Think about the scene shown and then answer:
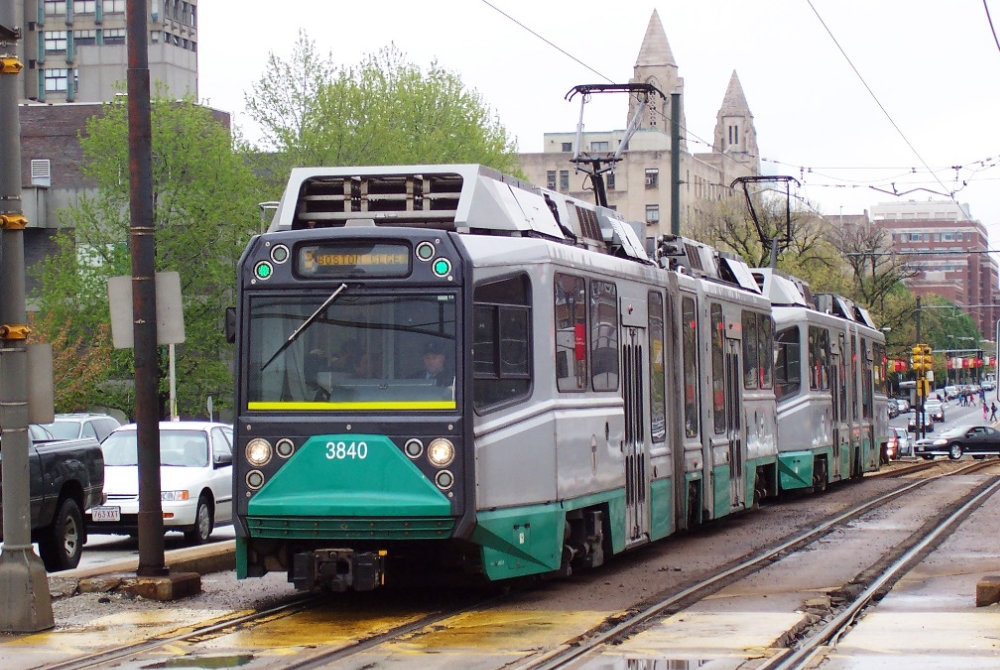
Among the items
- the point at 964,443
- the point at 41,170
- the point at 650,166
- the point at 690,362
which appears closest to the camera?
the point at 690,362

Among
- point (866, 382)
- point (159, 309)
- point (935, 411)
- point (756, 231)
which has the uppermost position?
point (756, 231)

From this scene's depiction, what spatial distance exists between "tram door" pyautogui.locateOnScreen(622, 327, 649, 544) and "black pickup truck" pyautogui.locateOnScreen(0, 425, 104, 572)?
5805mm

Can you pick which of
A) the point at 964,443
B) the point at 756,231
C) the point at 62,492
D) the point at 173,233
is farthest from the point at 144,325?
the point at 756,231

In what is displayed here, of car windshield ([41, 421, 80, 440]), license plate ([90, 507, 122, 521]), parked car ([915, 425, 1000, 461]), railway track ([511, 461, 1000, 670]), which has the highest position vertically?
car windshield ([41, 421, 80, 440])

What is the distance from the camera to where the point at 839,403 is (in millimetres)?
29516

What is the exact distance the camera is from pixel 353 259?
38.4ft

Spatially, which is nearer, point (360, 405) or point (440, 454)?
point (440, 454)

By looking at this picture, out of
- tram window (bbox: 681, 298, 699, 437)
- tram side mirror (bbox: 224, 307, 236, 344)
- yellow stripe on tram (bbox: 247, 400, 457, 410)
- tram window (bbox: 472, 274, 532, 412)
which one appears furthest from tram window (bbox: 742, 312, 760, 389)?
yellow stripe on tram (bbox: 247, 400, 457, 410)

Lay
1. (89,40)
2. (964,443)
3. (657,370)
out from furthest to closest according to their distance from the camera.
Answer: (89,40)
(964,443)
(657,370)

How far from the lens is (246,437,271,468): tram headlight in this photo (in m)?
11.6

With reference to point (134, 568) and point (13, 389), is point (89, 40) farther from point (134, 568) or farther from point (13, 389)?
point (13, 389)

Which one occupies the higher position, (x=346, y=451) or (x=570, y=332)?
(x=570, y=332)

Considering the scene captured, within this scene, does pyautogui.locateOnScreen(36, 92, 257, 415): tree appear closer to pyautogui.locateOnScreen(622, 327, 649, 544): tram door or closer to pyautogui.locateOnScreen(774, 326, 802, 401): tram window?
pyautogui.locateOnScreen(774, 326, 802, 401): tram window

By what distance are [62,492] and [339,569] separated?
21.0 ft
